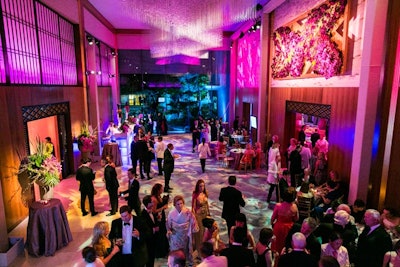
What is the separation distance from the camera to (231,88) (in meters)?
17.3

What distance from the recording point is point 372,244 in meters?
3.20

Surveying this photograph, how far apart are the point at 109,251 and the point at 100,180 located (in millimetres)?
5782

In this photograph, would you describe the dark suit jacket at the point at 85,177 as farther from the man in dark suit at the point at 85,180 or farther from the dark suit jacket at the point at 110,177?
the dark suit jacket at the point at 110,177

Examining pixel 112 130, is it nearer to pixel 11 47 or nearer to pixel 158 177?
pixel 158 177

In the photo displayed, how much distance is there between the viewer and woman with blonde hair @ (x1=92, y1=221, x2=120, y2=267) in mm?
3137

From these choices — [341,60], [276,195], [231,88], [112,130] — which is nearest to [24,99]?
[112,130]

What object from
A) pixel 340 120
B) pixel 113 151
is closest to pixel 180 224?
pixel 340 120

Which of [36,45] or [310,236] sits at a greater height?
[36,45]

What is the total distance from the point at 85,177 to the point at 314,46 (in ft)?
21.2

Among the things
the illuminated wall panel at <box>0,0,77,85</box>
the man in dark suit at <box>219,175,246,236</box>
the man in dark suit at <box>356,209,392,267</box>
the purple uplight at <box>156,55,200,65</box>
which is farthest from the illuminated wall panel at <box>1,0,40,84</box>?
the purple uplight at <box>156,55,200,65</box>

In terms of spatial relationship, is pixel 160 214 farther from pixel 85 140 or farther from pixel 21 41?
pixel 85 140

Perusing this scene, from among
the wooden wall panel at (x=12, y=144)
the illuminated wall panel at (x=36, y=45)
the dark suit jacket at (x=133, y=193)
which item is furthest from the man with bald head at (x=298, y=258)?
the illuminated wall panel at (x=36, y=45)

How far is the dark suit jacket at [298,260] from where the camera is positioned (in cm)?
272

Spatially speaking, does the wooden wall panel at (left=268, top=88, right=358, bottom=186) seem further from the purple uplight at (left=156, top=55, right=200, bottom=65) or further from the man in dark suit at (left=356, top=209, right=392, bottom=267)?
the purple uplight at (left=156, top=55, right=200, bottom=65)
